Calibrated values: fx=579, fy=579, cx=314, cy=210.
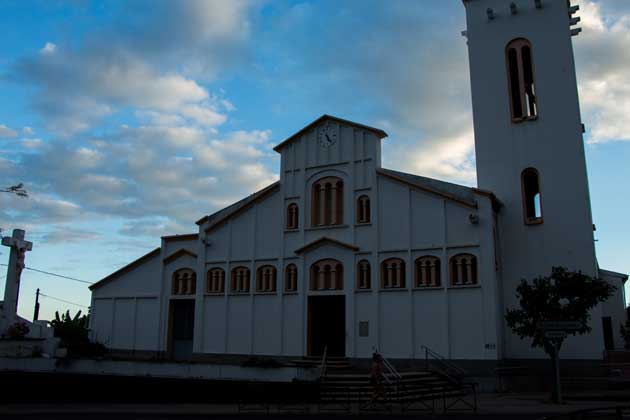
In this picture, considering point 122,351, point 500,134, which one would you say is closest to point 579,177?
point 500,134

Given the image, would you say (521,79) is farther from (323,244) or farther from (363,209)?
(323,244)

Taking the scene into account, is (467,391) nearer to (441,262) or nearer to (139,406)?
(441,262)

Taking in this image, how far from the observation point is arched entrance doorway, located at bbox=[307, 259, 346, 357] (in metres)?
27.0

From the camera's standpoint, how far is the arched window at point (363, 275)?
26.2 metres

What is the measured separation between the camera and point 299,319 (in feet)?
88.7

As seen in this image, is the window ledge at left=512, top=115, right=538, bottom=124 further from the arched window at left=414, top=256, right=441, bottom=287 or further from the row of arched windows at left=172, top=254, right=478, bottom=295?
the arched window at left=414, top=256, right=441, bottom=287

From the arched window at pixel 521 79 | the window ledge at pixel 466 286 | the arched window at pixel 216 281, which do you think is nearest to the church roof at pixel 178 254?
the arched window at pixel 216 281

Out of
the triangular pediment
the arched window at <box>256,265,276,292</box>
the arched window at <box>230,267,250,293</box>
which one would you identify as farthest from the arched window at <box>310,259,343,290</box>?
the arched window at <box>230,267,250,293</box>

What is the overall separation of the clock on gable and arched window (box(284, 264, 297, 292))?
6.23 meters

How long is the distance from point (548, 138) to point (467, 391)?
1209 cm

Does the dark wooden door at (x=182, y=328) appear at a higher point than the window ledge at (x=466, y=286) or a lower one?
lower

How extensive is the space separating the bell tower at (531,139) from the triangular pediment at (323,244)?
6.77 meters

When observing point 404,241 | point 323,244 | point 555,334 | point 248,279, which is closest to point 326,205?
point 323,244

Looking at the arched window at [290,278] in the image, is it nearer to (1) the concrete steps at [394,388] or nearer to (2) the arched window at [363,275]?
(2) the arched window at [363,275]
